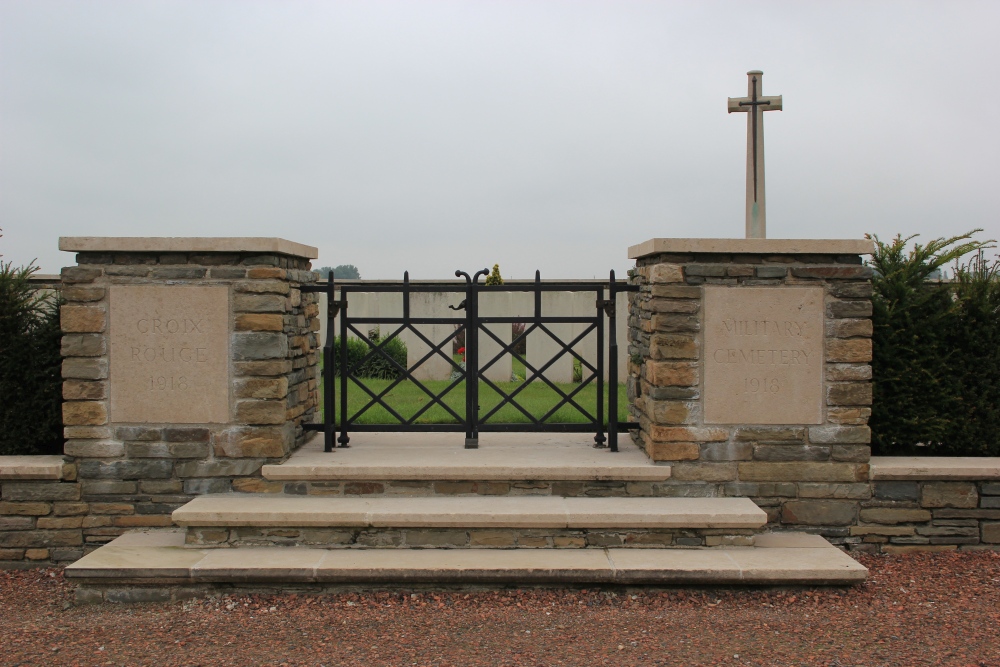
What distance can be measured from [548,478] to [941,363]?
10.2ft

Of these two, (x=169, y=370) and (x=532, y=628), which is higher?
(x=169, y=370)

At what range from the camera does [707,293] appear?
6.00 m

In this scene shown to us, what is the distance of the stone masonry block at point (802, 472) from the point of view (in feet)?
19.9

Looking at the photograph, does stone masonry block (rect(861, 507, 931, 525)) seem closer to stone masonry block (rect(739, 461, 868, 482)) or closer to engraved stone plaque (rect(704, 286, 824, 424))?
stone masonry block (rect(739, 461, 868, 482))

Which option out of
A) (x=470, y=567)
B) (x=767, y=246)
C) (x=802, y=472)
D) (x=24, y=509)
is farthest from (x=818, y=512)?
(x=24, y=509)

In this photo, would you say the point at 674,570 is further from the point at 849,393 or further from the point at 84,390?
the point at 84,390

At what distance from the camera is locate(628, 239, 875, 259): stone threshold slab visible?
5914 mm

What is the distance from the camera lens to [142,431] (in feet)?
19.9

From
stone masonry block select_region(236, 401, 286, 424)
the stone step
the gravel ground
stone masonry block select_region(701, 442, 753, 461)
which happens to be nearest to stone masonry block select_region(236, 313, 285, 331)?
stone masonry block select_region(236, 401, 286, 424)

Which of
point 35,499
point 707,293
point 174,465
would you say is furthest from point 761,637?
point 35,499

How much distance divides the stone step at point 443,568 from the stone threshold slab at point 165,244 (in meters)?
2.02

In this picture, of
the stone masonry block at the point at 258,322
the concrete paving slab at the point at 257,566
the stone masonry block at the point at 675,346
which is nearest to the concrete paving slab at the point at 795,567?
the stone masonry block at the point at 675,346

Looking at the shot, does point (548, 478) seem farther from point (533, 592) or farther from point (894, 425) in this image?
point (894, 425)

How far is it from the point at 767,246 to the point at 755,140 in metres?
2.20
